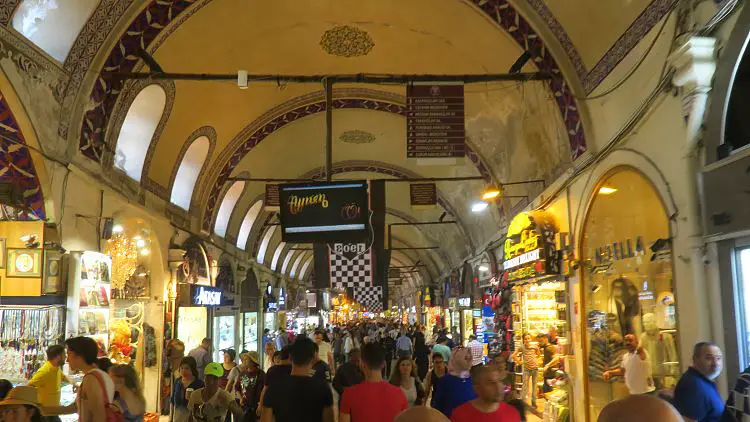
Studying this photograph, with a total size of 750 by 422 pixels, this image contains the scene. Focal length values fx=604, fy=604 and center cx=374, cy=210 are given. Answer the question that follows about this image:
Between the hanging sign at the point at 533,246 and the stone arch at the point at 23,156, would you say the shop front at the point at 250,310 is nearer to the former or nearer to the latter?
the hanging sign at the point at 533,246

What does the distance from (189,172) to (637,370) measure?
8.96m

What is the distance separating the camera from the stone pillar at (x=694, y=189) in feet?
14.9

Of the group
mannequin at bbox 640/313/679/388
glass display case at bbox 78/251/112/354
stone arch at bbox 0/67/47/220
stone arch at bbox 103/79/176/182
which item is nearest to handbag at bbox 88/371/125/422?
stone arch at bbox 0/67/47/220

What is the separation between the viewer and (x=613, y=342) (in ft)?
22.4

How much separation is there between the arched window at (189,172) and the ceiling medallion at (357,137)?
387cm

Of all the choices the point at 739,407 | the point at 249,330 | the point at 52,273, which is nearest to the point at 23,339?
the point at 52,273

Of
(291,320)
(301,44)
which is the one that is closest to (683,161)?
(301,44)

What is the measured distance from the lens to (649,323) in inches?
236

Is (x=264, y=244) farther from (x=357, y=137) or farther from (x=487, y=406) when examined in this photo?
(x=487, y=406)

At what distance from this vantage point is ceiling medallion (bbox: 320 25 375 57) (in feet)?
30.9

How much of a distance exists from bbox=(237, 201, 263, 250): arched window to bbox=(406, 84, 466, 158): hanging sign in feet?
34.8

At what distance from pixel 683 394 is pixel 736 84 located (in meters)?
2.41

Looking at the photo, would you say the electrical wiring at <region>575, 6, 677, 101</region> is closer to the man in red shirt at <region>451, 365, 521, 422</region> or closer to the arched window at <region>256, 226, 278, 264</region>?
the man in red shirt at <region>451, 365, 521, 422</region>

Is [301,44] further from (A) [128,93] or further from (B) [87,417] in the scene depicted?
(B) [87,417]
